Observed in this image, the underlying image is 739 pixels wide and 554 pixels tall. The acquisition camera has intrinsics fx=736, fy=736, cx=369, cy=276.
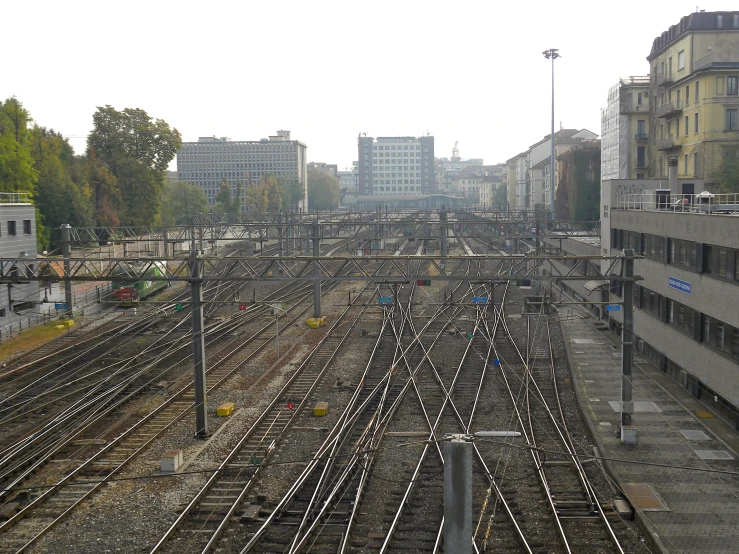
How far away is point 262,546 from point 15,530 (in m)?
4.19

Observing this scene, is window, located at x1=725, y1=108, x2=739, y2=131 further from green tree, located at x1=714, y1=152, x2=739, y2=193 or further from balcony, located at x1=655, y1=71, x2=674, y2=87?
balcony, located at x1=655, y1=71, x2=674, y2=87

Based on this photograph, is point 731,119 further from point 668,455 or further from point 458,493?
point 458,493

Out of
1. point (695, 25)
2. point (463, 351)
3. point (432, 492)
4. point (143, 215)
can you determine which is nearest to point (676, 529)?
point (432, 492)

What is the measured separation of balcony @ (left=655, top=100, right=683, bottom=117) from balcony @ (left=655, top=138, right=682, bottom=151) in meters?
1.52

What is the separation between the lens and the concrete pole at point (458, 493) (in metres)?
5.94

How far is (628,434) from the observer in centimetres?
1620

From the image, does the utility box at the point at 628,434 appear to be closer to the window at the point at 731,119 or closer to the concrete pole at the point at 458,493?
the concrete pole at the point at 458,493

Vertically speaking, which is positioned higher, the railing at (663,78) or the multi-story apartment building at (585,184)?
the railing at (663,78)

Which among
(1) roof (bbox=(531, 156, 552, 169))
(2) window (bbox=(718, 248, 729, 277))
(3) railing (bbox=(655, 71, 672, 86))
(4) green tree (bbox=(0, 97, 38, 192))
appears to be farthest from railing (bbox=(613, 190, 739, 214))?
(1) roof (bbox=(531, 156, 552, 169))

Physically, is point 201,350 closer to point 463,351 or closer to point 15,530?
point 15,530

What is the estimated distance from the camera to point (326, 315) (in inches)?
1346

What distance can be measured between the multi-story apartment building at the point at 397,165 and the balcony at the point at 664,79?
149 metres

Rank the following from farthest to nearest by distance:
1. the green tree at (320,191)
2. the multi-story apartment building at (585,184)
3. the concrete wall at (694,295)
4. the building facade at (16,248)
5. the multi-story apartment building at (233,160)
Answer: the green tree at (320,191) < the multi-story apartment building at (233,160) < the multi-story apartment building at (585,184) < the building facade at (16,248) < the concrete wall at (694,295)

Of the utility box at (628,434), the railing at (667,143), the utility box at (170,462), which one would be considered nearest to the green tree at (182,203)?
the railing at (667,143)
